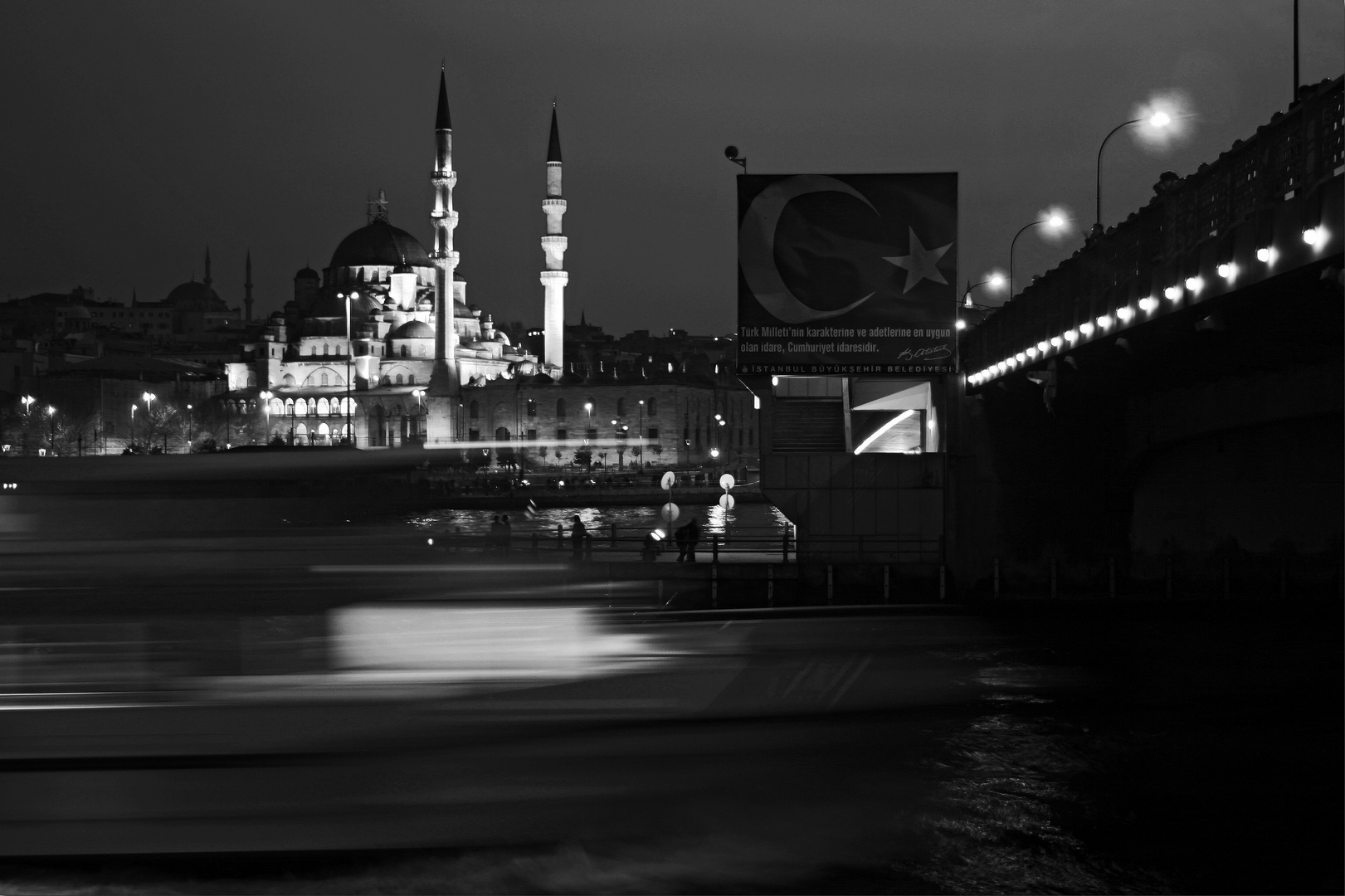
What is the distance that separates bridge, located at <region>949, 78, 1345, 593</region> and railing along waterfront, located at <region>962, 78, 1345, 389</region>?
0.03 m

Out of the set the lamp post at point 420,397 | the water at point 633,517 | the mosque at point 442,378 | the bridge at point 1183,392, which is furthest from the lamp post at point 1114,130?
the lamp post at point 420,397

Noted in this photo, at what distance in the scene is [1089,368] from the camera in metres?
23.6

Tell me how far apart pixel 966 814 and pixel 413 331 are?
384 ft

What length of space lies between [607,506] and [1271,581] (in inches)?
2113

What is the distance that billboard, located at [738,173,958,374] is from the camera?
25250 mm

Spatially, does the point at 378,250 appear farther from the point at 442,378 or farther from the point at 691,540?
the point at 691,540

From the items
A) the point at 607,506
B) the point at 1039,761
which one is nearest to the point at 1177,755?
the point at 1039,761

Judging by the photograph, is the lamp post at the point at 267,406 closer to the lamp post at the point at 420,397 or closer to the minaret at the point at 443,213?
the lamp post at the point at 420,397

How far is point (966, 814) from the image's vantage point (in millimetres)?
13391

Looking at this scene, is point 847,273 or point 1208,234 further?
point 847,273

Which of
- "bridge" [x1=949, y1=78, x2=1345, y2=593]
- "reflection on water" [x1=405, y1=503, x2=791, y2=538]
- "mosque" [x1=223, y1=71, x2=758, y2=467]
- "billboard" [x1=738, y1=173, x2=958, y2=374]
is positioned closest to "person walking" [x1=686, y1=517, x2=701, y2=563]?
"billboard" [x1=738, y1=173, x2=958, y2=374]

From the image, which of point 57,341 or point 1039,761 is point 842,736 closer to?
point 1039,761

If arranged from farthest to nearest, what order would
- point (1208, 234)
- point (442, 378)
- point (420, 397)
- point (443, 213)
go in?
1. point (420, 397)
2. point (442, 378)
3. point (443, 213)
4. point (1208, 234)

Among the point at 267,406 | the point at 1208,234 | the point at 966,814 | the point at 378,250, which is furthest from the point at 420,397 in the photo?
the point at 966,814
